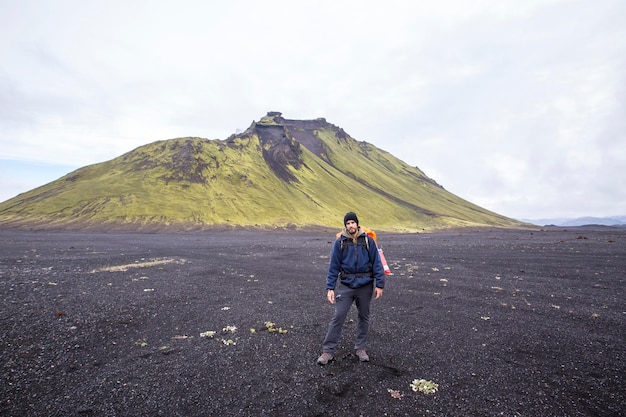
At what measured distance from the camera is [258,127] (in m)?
154

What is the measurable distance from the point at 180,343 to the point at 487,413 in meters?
7.99

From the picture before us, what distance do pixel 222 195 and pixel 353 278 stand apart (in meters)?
89.8

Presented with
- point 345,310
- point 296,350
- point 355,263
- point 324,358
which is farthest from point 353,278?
point 296,350

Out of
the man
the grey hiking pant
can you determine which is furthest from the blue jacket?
the grey hiking pant

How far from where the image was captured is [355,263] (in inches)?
300

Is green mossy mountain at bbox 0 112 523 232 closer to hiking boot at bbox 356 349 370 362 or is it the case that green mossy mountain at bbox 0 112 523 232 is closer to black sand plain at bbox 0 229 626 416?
black sand plain at bbox 0 229 626 416

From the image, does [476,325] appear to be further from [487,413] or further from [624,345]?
[487,413]

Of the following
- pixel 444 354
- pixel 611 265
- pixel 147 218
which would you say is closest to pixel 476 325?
pixel 444 354

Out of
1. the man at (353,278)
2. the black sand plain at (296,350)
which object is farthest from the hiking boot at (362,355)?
the black sand plain at (296,350)

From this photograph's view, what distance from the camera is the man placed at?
25.0 ft

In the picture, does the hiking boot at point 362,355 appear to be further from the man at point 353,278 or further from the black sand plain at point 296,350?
the black sand plain at point 296,350

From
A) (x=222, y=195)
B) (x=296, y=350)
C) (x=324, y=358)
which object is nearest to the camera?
(x=324, y=358)

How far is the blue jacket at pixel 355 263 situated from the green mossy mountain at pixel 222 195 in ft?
228

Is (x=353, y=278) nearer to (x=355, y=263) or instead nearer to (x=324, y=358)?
(x=355, y=263)
